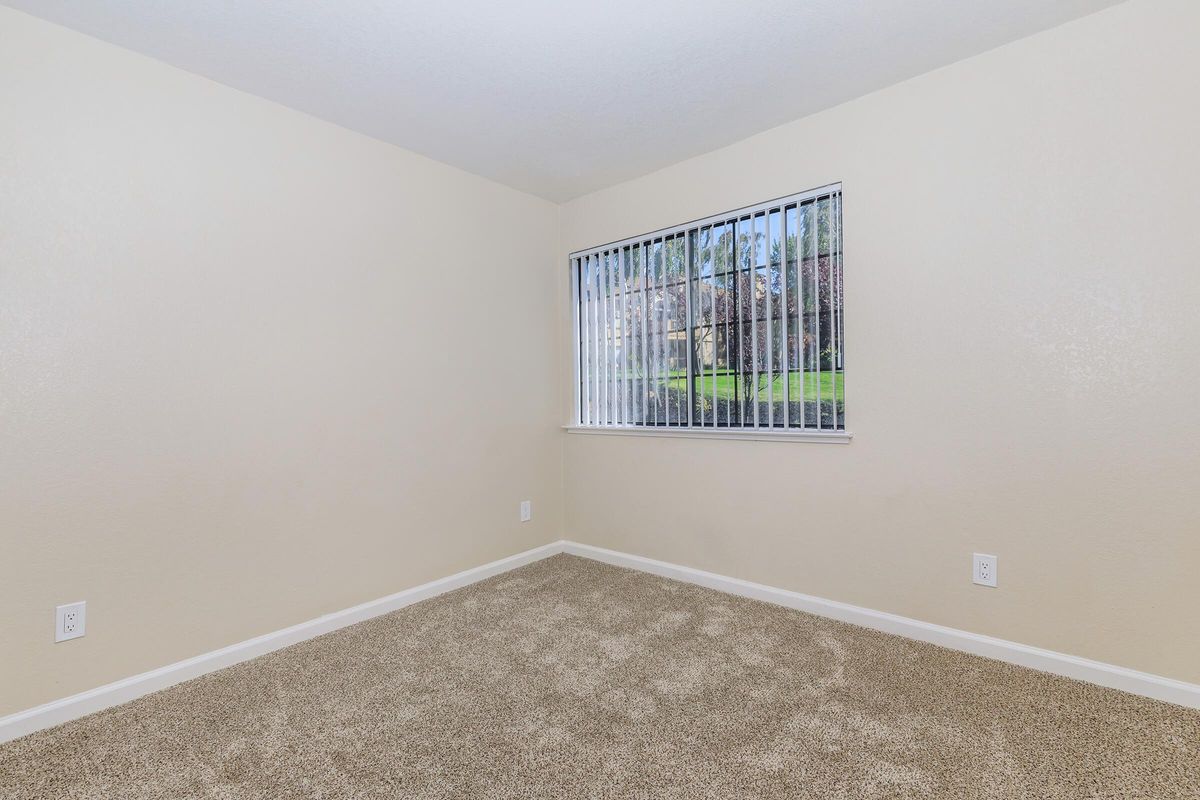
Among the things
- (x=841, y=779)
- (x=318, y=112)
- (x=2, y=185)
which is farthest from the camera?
(x=318, y=112)

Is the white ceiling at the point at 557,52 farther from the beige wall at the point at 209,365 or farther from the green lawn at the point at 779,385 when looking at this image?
the green lawn at the point at 779,385

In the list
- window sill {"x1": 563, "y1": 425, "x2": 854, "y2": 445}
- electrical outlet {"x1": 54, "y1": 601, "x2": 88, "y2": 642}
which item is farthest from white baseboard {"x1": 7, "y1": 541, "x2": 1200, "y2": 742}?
window sill {"x1": 563, "y1": 425, "x2": 854, "y2": 445}

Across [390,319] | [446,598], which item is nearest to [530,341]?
[390,319]

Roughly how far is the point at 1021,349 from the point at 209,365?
3153 millimetres

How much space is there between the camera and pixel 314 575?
8.27ft

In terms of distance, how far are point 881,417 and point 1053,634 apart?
3.23 feet

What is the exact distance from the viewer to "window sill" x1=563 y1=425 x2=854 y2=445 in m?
2.56

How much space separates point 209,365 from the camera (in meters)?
2.21

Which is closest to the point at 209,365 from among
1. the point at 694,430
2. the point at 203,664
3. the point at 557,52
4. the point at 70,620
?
the point at 70,620

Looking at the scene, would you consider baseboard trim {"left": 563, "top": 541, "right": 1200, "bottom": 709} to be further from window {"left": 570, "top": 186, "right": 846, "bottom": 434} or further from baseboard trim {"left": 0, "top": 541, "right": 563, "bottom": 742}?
baseboard trim {"left": 0, "top": 541, "right": 563, "bottom": 742}

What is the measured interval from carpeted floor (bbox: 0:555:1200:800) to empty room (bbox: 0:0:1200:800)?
2cm

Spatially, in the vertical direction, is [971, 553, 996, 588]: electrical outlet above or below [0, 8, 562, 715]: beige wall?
below

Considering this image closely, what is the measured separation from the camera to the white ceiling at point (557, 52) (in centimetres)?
186

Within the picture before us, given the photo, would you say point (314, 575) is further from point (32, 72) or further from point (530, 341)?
point (32, 72)
